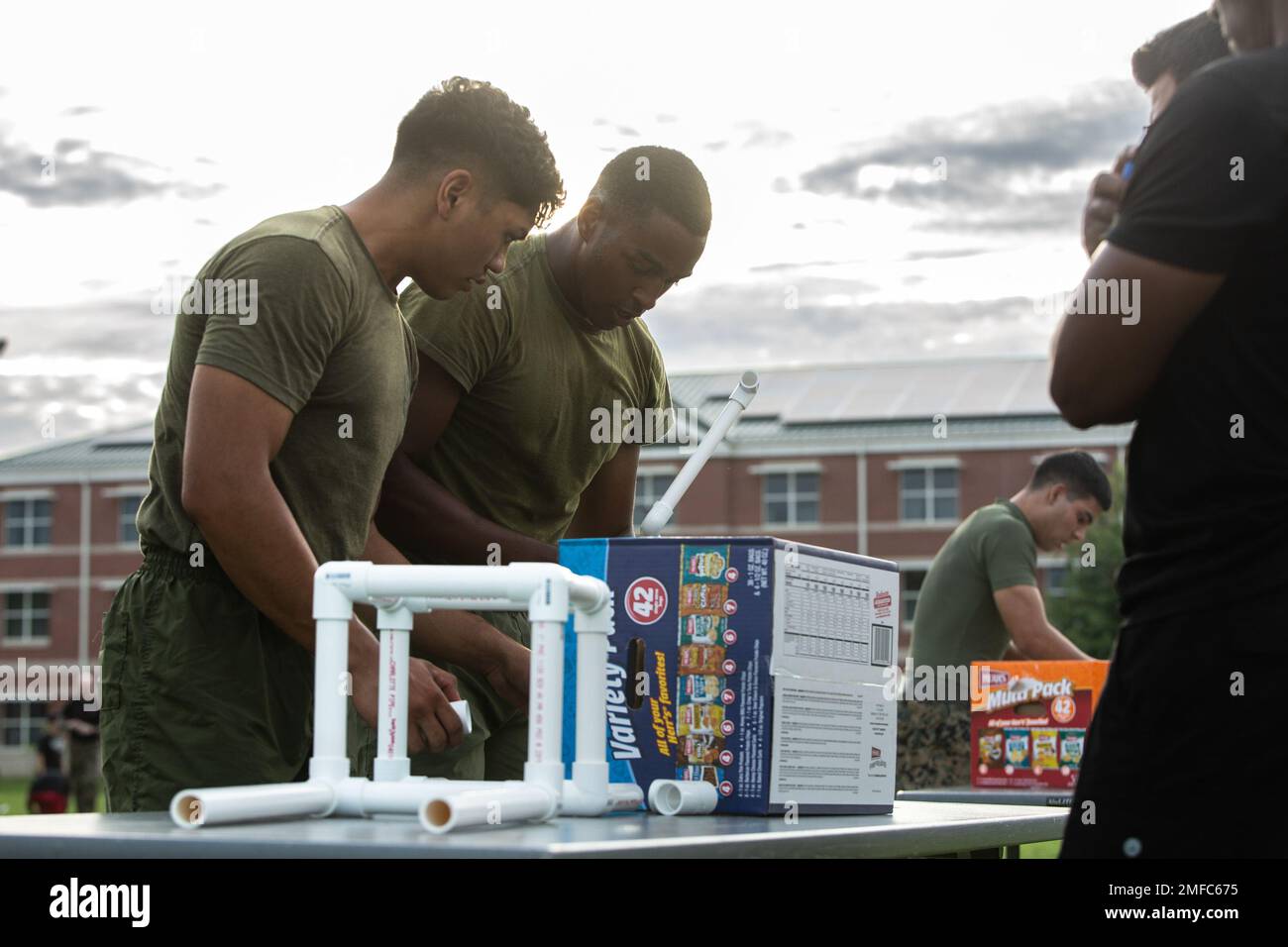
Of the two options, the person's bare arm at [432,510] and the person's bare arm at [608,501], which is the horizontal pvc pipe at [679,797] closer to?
the person's bare arm at [432,510]

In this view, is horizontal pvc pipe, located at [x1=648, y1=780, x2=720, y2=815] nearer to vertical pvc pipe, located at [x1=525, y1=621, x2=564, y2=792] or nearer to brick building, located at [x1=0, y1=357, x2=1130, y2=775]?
vertical pvc pipe, located at [x1=525, y1=621, x2=564, y2=792]

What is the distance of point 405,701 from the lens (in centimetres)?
241

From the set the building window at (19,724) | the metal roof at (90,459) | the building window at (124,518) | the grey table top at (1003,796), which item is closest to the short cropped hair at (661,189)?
the grey table top at (1003,796)

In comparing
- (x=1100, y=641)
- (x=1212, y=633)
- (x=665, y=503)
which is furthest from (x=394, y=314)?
(x=1100, y=641)

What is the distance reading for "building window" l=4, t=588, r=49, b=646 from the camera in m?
53.3

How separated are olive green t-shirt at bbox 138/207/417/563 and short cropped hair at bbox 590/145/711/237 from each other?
2.43 ft

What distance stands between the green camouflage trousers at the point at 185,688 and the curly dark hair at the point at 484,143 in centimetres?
88

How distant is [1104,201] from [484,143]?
4.47ft

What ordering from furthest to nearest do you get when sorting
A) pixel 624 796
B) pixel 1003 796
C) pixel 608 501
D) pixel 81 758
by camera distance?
pixel 81 758, pixel 1003 796, pixel 608 501, pixel 624 796

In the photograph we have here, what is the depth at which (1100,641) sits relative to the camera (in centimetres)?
4134

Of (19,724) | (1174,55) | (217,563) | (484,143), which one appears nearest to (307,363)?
(217,563)

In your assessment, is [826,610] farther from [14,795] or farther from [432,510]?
[14,795]

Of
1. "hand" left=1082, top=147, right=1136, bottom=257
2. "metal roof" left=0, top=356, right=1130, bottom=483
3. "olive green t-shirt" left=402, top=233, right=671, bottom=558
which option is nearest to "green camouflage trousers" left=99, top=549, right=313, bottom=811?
"olive green t-shirt" left=402, top=233, right=671, bottom=558
